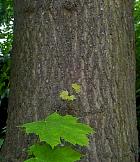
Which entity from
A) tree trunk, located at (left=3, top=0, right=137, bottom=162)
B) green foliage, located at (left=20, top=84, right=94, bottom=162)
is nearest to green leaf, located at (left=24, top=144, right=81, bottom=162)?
green foliage, located at (left=20, top=84, right=94, bottom=162)

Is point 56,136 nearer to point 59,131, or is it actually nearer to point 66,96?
point 59,131

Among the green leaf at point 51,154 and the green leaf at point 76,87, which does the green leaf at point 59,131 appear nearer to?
the green leaf at point 51,154

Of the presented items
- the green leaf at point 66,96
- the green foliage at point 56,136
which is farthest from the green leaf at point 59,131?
the green leaf at point 66,96

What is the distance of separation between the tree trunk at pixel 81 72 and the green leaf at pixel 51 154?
15.3 inches

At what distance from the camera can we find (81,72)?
6.27 ft

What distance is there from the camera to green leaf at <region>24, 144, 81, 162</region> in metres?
1.36

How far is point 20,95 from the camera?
78.2 inches

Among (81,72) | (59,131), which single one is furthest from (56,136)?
(81,72)

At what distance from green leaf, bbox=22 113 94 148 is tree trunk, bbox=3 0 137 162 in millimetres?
423

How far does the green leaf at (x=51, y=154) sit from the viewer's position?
4.47 feet

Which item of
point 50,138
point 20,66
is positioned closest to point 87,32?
point 20,66

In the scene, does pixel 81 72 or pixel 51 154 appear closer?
pixel 51 154

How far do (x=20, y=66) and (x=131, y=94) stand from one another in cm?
68

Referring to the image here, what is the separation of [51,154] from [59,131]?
12 cm
